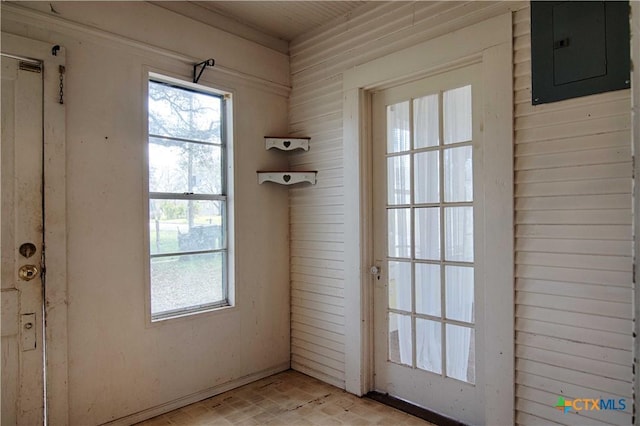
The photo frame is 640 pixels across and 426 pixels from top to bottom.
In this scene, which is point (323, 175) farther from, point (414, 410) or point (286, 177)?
point (414, 410)

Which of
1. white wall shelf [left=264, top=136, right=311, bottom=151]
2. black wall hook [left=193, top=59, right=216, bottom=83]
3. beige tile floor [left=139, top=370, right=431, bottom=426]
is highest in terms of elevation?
black wall hook [left=193, top=59, right=216, bottom=83]

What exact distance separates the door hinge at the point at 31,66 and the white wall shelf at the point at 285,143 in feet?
5.17

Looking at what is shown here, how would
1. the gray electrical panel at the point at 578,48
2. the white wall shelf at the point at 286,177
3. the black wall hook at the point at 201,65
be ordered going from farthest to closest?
the white wall shelf at the point at 286,177 → the black wall hook at the point at 201,65 → the gray electrical panel at the point at 578,48

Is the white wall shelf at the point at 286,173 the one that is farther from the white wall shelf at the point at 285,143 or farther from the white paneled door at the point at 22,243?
the white paneled door at the point at 22,243

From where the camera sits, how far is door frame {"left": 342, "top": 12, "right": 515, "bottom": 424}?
2.12m

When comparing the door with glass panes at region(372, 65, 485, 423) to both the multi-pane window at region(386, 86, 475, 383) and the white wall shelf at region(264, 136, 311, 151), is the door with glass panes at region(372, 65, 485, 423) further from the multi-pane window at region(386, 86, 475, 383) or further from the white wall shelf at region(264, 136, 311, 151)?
the white wall shelf at region(264, 136, 311, 151)

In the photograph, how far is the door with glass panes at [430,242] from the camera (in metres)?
2.36

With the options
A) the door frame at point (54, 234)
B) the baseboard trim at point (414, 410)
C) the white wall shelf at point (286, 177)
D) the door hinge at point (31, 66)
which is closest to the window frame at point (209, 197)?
the white wall shelf at point (286, 177)

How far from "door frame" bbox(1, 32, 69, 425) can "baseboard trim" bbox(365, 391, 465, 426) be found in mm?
2007

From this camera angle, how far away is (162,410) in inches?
102

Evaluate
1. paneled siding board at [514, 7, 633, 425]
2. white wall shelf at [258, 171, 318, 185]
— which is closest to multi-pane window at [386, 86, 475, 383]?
paneled siding board at [514, 7, 633, 425]

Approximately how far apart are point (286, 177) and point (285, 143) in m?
0.31

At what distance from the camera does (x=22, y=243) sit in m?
2.09

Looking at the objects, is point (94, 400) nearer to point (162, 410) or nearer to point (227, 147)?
point (162, 410)
